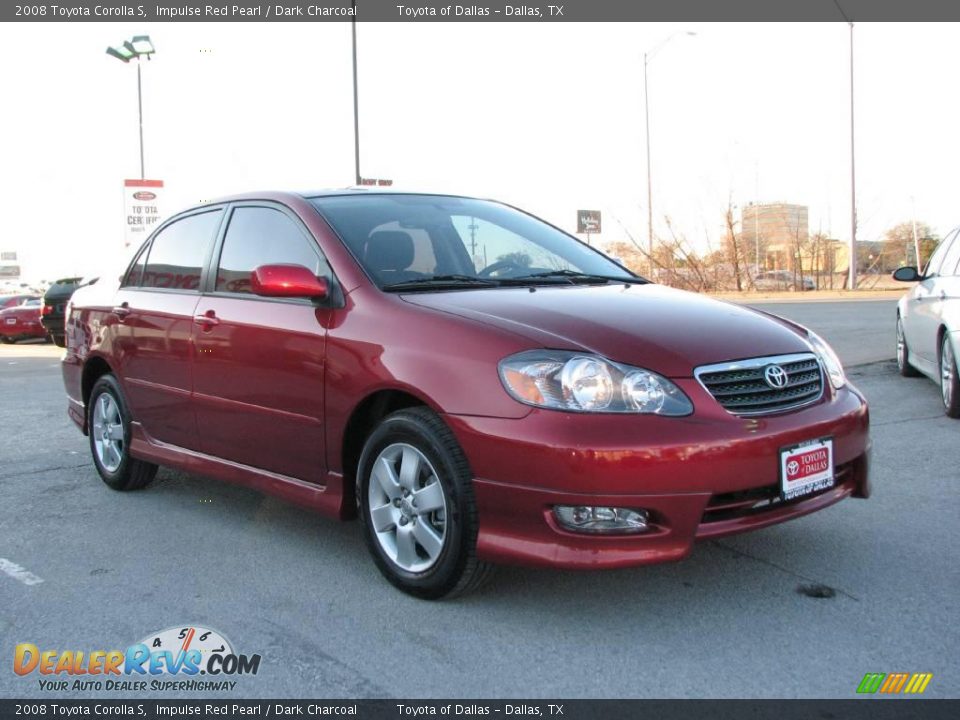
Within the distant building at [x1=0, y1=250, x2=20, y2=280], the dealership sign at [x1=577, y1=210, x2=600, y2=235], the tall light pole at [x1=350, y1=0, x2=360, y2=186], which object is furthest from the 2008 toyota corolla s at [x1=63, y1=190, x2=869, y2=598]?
the distant building at [x1=0, y1=250, x2=20, y2=280]

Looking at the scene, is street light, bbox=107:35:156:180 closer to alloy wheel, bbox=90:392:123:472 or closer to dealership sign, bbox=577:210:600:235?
dealership sign, bbox=577:210:600:235

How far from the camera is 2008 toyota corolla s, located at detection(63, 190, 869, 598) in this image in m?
3.22

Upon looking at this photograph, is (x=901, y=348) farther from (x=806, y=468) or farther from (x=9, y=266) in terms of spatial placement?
(x=9, y=266)

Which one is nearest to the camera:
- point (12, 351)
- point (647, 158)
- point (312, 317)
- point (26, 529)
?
point (312, 317)

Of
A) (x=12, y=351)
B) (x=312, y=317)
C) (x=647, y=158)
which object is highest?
(x=647, y=158)

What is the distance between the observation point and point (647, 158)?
31484mm

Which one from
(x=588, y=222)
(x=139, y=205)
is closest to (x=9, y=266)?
(x=588, y=222)

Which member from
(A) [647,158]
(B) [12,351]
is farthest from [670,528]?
(A) [647,158]

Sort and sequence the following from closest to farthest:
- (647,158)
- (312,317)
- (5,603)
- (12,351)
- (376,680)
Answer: (376,680)
(5,603)
(312,317)
(12,351)
(647,158)

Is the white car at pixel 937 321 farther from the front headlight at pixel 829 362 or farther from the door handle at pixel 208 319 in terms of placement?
the door handle at pixel 208 319

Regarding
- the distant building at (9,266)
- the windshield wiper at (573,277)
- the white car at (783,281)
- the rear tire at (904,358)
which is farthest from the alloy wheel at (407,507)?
the distant building at (9,266)
